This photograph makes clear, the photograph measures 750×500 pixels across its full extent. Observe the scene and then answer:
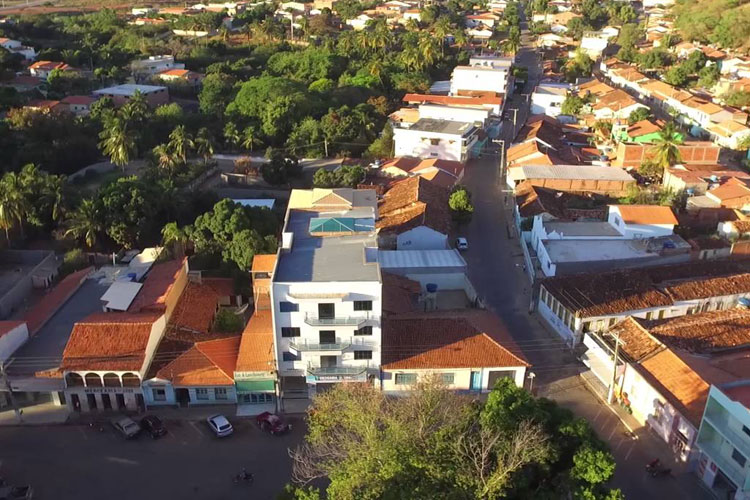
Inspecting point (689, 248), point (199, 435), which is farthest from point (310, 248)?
point (689, 248)

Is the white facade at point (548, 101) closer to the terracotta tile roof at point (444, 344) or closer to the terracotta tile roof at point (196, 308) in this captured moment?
the terracotta tile roof at point (444, 344)

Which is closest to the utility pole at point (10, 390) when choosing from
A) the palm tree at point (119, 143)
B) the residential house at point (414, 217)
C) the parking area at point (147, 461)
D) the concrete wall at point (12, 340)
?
the parking area at point (147, 461)

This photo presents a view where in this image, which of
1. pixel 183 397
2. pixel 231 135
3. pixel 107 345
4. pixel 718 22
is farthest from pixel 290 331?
pixel 718 22

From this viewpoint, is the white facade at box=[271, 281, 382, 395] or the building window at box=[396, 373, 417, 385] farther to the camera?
the building window at box=[396, 373, 417, 385]

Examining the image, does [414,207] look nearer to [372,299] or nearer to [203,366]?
[372,299]

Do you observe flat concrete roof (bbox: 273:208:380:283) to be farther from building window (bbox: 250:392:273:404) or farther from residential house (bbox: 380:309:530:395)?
building window (bbox: 250:392:273:404)

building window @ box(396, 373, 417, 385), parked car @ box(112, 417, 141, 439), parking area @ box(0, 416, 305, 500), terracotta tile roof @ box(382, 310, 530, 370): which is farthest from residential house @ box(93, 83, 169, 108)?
building window @ box(396, 373, 417, 385)

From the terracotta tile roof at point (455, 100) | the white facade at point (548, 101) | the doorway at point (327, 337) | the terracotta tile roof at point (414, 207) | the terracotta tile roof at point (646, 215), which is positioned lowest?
the white facade at point (548, 101)

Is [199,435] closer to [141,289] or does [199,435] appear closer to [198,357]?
[198,357]
